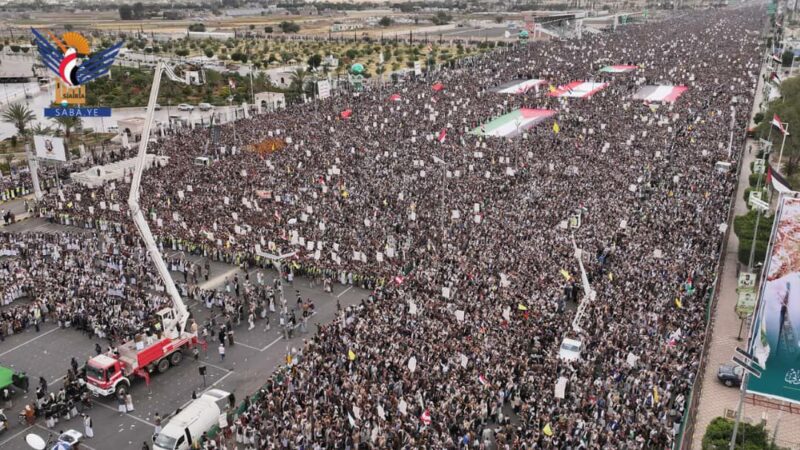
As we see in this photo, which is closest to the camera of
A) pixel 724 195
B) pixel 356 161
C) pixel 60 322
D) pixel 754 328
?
pixel 754 328

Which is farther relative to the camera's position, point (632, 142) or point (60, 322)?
point (632, 142)

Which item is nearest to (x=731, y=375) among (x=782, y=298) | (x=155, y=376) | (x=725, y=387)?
(x=725, y=387)

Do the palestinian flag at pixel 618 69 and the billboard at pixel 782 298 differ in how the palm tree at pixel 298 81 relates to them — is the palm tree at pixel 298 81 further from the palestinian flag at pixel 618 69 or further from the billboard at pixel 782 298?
the billboard at pixel 782 298

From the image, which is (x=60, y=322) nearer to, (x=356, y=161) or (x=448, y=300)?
(x=448, y=300)

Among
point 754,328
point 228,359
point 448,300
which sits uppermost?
point 754,328

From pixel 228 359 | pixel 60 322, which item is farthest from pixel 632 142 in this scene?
pixel 60 322

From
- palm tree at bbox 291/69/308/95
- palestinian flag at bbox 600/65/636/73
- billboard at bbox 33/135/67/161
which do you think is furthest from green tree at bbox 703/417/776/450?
palestinian flag at bbox 600/65/636/73

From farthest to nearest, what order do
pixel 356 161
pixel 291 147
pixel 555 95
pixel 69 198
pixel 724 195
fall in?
pixel 555 95 < pixel 291 147 < pixel 356 161 < pixel 69 198 < pixel 724 195

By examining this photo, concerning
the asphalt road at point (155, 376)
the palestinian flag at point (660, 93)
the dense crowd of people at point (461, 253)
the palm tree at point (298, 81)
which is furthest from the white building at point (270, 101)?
the asphalt road at point (155, 376)
